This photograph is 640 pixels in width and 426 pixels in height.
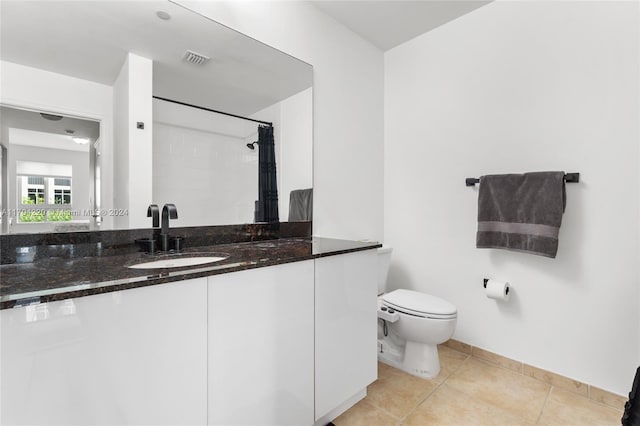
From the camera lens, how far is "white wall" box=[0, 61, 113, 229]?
1.09 m

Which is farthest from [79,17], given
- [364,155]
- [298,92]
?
[364,155]

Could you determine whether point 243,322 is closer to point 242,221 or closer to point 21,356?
point 21,356

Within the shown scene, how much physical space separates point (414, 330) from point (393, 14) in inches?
82.7

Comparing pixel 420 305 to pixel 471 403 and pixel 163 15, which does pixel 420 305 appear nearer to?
pixel 471 403

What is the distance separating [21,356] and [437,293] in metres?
2.28

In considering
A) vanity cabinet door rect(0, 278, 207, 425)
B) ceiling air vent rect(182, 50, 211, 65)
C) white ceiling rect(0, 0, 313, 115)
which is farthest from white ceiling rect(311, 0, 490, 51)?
vanity cabinet door rect(0, 278, 207, 425)

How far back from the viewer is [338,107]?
222 centimetres

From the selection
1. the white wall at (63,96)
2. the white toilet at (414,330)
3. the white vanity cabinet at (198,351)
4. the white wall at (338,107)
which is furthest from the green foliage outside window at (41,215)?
the white toilet at (414,330)

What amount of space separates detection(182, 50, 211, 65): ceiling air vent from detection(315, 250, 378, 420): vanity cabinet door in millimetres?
1180

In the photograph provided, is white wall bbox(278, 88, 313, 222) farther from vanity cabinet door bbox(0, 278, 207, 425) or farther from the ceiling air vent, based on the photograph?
vanity cabinet door bbox(0, 278, 207, 425)

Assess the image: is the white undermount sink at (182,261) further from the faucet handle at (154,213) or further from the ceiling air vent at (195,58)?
the ceiling air vent at (195,58)

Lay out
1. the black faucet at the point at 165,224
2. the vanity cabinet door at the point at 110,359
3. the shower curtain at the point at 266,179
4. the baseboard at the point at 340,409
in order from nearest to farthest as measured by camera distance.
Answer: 1. the vanity cabinet door at the point at 110,359
2. the black faucet at the point at 165,224
3. the baseboard at the point at 340,409
4. the shower curtain at the point at 266,179

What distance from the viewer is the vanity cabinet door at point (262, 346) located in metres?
1.00

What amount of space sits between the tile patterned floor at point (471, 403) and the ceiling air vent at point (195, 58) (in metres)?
1.92
